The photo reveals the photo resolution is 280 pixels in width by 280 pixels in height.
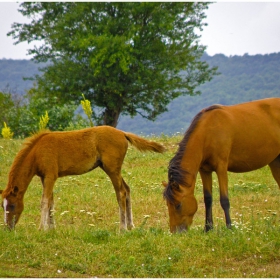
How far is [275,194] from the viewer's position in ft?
43.5

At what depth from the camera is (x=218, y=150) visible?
9.24m

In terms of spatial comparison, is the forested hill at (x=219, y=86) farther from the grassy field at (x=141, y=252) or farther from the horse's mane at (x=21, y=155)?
the grassy field at (x=141, y=252)

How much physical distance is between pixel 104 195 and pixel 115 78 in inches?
736

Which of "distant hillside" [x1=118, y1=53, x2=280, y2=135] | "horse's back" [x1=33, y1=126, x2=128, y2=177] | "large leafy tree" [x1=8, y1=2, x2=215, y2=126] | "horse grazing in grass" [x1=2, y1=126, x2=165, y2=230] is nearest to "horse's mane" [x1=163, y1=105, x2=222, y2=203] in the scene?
"horse grazing in grass" [x1=2, y1=126, x2=165, y2=230]

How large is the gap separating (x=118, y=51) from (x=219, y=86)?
52727 millimetres

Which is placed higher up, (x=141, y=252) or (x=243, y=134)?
(x=243, y=134)

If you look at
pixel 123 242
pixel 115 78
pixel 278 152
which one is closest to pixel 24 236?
pixel 123 242

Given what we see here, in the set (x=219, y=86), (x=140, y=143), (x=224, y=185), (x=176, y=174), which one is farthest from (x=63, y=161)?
(x=219, y=86)

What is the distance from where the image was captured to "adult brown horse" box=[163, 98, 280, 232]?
898cm

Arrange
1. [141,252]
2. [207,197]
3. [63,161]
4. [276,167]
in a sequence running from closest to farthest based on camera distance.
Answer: [141,252] < [207,197] < [63,161] < [276,167]

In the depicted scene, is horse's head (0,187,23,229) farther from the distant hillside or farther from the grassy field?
the distant hillside

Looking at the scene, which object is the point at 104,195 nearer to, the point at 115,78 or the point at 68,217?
the point at 68,217

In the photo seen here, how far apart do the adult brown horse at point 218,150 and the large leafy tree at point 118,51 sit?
799 inches

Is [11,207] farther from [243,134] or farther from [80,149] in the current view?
[243,134]
